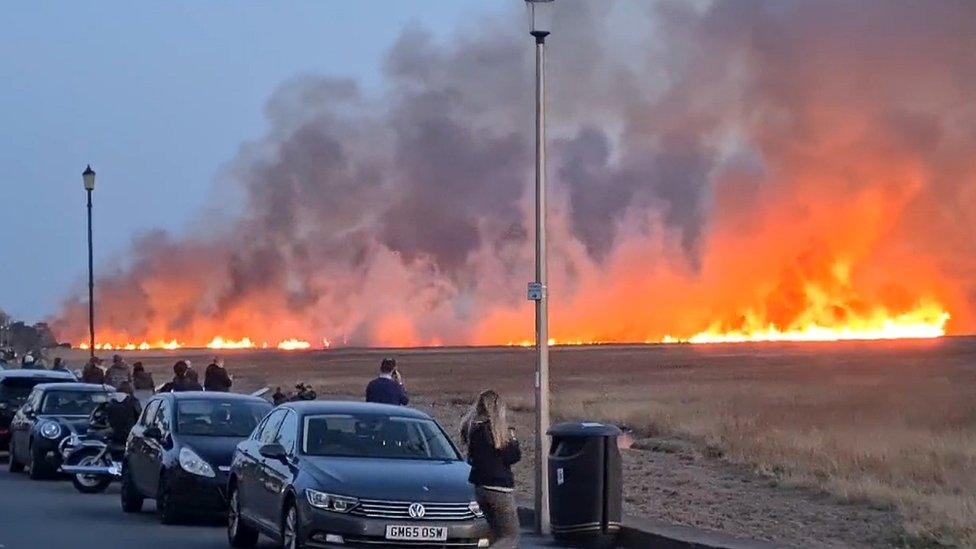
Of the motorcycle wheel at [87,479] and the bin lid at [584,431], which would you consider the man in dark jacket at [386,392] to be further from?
the bin lid at [584,431]

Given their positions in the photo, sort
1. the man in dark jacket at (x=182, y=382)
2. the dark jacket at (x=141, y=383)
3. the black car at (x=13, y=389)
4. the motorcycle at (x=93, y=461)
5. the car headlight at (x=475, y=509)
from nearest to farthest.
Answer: the car headlight at (x=475, y=509) < the motorcycle at (x=93, y=461) < the man in dark jacket at (x=182, y=382) < the black car at (x=13, y=389) < the dark jacket at (x=141, y=383)

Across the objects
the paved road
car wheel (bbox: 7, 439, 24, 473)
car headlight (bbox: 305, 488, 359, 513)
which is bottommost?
the paved road

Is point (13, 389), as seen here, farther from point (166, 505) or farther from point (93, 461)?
point (166, 505)

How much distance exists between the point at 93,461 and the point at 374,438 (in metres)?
9.55

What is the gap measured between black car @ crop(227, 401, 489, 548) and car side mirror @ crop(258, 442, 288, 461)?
1 cm

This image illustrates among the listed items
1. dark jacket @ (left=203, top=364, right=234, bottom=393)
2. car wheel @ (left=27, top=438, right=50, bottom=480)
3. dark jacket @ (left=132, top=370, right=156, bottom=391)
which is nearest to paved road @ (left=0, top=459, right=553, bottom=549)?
car wheel @ (left=27, top=438, right=50, bottom=480)

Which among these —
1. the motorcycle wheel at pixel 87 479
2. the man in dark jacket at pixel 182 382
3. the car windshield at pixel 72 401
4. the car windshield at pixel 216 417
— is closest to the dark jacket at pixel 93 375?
the man in dark jacket at pixel 182 382

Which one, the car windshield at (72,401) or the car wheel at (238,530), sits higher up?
the car windshield at (72,401)

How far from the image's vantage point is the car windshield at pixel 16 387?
2936 cm

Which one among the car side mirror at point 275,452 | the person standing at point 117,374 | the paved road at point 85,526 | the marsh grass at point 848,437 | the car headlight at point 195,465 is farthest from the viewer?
the person standing at point 117,374

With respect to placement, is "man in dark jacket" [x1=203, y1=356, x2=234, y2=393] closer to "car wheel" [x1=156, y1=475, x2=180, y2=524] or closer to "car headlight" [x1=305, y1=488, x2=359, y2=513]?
"car wheel" [x1=156, y1=475, x2=180, y2=524]

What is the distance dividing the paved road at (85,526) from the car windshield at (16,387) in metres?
6.45

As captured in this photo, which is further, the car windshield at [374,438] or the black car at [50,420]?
the black car at [50,420]

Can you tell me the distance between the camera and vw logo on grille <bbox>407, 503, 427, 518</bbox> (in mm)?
13273
